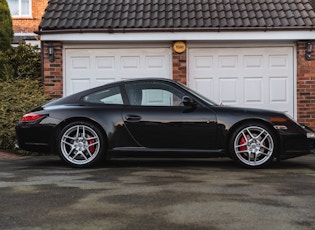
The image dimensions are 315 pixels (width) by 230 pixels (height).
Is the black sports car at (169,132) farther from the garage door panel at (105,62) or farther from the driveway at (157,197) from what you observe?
the garage door panel at (105,62)

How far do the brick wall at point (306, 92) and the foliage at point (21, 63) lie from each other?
6.15 metres

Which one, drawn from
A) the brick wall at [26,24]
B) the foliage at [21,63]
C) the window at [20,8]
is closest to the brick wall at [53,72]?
the foliage at [21,63]

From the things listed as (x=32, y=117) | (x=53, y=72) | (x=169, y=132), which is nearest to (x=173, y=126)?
(x=169, y=132)

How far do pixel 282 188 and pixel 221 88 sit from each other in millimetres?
6168

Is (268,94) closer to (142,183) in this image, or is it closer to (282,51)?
(282,51)

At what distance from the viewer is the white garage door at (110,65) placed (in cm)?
1142

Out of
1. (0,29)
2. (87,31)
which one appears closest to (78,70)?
(87,31)

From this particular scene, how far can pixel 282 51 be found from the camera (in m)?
11.4

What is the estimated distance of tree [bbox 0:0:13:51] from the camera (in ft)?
43.2

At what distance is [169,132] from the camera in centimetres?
703

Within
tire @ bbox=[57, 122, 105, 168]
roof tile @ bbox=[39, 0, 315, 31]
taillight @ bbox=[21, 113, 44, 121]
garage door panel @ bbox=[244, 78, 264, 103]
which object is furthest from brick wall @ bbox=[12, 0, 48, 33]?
tire @ bbox=[57, 122, 105, 168]

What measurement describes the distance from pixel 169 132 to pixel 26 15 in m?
14.3

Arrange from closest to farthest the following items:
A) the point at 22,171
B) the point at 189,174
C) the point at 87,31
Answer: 1. the point at 189,174
2. the point at 22,171
3. the point at 87,31

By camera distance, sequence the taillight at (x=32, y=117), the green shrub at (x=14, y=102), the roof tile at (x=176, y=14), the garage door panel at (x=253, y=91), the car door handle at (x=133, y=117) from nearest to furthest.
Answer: the car door handle at (x=133, y=117)
the taillight at (x=32, y=117)
the green shrub at (x=14, y=102)
the roof tile at (x=176, y=14)
the garage door panel at (x=253, y=91)
